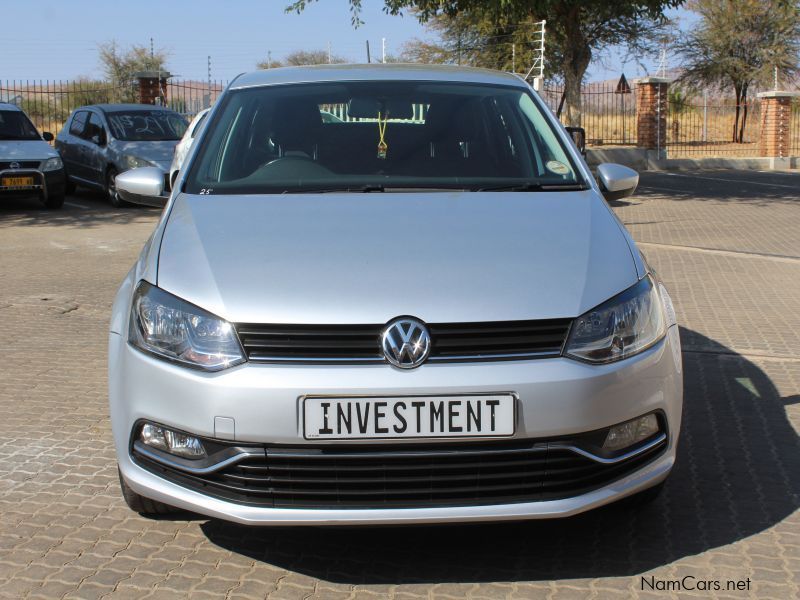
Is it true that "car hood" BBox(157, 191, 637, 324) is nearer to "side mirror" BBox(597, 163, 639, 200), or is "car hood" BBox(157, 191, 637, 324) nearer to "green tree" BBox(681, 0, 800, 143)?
"side mirror" BBox(597, 163, 639, 200)

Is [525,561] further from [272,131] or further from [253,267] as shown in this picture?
[272,131]

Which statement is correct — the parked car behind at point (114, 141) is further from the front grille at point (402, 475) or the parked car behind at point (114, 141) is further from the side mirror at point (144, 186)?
the front grille at point (402, 475)

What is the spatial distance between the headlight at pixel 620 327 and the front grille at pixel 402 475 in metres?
0.31

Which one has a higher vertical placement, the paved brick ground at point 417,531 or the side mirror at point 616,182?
the side mirror at point 616,182

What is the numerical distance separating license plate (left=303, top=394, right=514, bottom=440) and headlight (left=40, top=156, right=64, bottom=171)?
44.7 feet

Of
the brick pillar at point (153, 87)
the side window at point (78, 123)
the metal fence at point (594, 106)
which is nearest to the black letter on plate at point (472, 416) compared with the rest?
the side window at point (78, 123)

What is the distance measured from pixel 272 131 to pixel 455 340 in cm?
190

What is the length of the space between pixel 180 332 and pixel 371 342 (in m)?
0.59

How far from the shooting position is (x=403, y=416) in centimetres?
291

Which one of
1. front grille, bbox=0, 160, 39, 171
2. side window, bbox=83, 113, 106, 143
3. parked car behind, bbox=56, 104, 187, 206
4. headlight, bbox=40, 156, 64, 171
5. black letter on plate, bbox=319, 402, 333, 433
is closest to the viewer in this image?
black letter on plate, bbox=319, 402, 333, 433

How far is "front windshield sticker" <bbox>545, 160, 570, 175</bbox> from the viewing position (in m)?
4.23

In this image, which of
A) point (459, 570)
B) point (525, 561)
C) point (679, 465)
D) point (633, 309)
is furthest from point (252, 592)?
point (679, 465)

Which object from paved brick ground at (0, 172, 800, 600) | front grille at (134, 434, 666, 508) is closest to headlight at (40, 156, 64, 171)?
paved brick ground at (0, 172, 800, 600)

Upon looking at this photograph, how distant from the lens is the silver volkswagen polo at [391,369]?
293cm
